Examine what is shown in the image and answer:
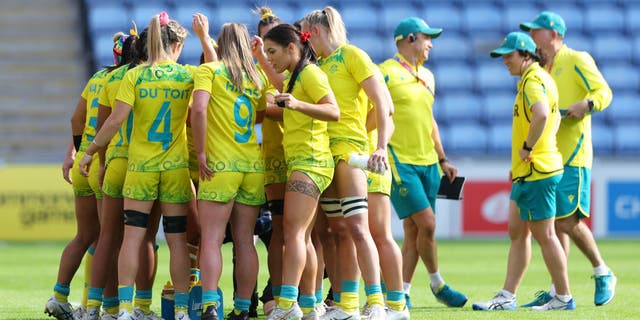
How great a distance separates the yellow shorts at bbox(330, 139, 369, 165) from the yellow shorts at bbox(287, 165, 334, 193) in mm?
120

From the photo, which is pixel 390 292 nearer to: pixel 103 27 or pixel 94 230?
pixel 94 230

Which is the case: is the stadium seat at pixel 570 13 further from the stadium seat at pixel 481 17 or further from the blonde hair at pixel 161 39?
the blonde hair at pixel 161 39

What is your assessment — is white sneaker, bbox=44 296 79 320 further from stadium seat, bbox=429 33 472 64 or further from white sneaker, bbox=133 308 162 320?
stadium seat, bbox=429 33 472 64

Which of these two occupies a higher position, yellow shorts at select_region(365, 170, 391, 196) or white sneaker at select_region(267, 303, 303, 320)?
yellow shorts at select_region(365, 170, 391, 196)

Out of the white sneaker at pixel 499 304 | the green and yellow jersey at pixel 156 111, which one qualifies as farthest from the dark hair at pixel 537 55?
the green and yellow jersey at pixel 156 111

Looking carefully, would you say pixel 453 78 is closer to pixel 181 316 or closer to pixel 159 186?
pixel 159 186

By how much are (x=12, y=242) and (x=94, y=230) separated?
30.1 feet

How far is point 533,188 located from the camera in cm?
822

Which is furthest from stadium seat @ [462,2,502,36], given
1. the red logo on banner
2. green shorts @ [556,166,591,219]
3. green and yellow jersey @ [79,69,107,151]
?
green and yellow jersey @ [79,69,107,151]

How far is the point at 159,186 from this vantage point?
22.2ft

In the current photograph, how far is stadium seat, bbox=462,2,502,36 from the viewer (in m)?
21.2

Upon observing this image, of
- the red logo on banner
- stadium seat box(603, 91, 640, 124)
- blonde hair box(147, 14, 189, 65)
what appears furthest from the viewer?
stadium seat box(603, 91, 640, 124)

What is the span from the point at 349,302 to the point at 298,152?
3.25 ft

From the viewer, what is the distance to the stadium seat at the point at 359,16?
68.6 ft
